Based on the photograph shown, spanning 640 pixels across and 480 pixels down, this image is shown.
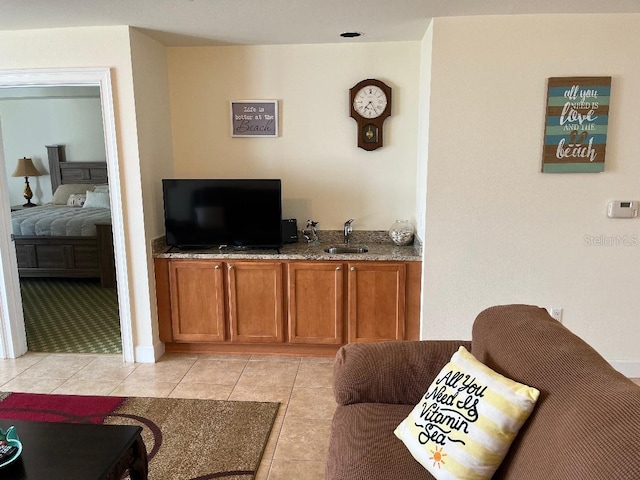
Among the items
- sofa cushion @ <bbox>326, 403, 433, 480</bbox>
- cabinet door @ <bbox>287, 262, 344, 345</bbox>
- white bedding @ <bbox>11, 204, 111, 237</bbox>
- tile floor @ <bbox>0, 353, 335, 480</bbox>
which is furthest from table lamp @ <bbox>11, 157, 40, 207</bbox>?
sofa cushion @ <bbox>326, 403, 433, 480</bbox>

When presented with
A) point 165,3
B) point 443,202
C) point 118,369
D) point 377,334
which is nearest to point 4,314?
point 118,369

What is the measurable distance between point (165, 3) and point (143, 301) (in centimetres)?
200

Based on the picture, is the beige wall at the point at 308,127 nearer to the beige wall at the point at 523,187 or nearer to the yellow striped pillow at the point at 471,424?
the beige wall at the point at 523,187

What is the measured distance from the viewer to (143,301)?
3.44 metres

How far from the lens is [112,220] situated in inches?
131

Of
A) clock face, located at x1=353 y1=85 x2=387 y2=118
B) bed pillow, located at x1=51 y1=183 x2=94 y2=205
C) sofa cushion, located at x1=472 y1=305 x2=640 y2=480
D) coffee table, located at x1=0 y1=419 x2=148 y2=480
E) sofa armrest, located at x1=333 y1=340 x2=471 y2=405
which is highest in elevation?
clock face, located at x1=353 y1=85 x2=387 y2=118

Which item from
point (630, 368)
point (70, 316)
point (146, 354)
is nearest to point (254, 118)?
point (146, 354)

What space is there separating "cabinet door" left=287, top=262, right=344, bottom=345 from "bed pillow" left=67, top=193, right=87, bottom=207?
4.57 metres

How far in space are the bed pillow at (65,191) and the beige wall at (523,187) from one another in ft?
18.8

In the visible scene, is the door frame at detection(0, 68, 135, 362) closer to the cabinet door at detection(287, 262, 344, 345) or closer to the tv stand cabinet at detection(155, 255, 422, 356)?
the tv stand cabinet at detection(155, 255, 422, 356)

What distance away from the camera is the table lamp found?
7.12 meters

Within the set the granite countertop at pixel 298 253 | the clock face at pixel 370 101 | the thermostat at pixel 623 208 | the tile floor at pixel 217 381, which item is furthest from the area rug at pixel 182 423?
the thermostat at pixel 623 208

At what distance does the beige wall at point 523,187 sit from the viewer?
290cm

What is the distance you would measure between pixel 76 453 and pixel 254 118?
8.91 feet
